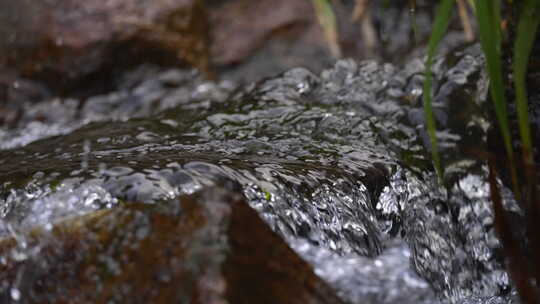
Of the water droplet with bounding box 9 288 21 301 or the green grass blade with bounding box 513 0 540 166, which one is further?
the water droplet with bounding box 9 288 21 301

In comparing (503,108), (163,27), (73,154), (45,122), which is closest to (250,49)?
(163,27)

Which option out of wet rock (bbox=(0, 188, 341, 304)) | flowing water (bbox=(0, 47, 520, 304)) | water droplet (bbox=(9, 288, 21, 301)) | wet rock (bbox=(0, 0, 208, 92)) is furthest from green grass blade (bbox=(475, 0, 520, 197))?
wet rock (bbox=(0, 0, 208, 92))

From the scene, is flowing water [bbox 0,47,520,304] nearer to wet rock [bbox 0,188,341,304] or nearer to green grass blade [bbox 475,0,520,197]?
wet rock [bbox 0,188,341,304]

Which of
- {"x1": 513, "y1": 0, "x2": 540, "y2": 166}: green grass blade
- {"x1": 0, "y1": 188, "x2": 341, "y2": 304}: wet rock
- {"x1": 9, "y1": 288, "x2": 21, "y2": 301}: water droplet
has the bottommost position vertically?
{"x1": 9, "y1": 288, "x2": 21, "y2": 301}: water droplet

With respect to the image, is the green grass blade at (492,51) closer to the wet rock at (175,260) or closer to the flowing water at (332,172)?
the flowing water at (332,172)

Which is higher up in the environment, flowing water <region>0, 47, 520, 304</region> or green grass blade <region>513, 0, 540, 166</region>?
green grass blade <region>513, 0, 540, 166</region>

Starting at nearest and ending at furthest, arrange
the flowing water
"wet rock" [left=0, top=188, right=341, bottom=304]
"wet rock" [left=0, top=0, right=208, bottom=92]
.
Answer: "wet rock" [left=0, top=188, right=341, bottom=304] < the flowing water < "wet rock" [left=0, top=0, right=208, bottom=92]

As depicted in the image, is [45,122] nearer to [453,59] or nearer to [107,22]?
[107,22]

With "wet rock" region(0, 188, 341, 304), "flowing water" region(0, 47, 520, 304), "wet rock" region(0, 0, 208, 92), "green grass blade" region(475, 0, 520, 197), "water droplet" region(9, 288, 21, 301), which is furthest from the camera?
"wet rock" region(0, 0, 208, 92)
